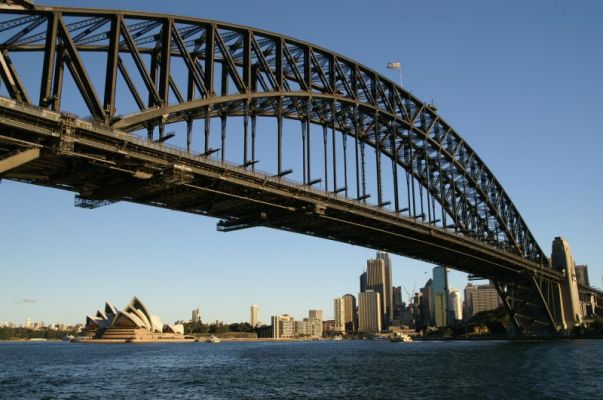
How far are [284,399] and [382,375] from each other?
55.5ft

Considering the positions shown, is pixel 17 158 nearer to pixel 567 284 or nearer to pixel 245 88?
pixel 245 88

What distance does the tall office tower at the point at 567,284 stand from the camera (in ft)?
408

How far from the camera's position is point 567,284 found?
125625 millimetres

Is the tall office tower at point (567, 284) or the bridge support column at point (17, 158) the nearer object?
the bridge support column at point (17, 158)

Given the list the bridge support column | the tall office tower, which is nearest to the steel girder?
the bridge support column

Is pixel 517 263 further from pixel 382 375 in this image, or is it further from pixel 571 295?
pixel 382 375

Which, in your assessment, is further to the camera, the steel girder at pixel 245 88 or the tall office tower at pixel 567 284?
the tall office tower at pixel 567 284

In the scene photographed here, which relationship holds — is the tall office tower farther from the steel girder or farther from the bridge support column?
the bridge support column

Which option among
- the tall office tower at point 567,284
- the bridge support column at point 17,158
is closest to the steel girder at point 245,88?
the bridge support column at point 17,158

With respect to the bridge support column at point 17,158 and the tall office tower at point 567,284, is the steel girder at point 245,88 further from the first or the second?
the tall office tower at point 567,284

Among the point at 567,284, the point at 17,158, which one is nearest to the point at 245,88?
the point at 17,158

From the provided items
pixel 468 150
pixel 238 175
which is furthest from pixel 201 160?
pixel 468 150

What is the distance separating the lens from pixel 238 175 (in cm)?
5003

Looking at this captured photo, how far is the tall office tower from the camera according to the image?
124 m
